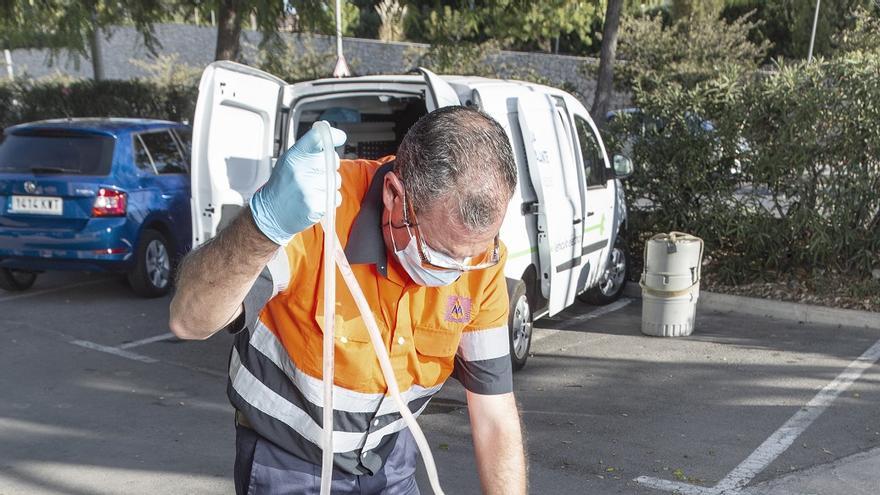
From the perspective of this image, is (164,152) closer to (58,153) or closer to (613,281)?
(58,153)

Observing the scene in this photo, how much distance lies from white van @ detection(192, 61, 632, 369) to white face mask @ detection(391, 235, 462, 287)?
13.1 ft

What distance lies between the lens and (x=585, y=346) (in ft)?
25.7

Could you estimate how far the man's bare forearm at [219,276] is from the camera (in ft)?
6.18

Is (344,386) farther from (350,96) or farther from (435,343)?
(350,96)

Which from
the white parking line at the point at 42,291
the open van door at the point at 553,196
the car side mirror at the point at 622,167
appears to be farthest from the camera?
the white parking line at the point at 42,291

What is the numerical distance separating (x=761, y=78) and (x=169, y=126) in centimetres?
606

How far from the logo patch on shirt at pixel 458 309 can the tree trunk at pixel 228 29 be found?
11670 millimetres

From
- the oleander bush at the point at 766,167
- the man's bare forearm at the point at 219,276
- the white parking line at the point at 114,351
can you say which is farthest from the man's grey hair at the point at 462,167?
the oleander bush at the point at 766,167

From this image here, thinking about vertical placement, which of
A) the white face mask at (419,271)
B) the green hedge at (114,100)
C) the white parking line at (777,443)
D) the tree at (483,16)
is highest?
the tree at (483,16)

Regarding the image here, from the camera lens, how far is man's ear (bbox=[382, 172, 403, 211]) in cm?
212

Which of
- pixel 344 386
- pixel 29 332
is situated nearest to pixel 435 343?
pixel 344 386

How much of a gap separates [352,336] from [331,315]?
0.29 m

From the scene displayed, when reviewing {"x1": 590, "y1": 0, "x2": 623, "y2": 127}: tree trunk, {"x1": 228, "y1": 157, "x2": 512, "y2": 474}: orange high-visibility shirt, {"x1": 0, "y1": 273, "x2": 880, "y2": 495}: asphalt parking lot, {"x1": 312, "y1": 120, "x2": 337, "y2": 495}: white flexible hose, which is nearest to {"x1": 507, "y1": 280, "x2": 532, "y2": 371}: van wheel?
{"x1": 0, "y1": 273, "x2": 880, "y2": 495}: asphalt parking lot

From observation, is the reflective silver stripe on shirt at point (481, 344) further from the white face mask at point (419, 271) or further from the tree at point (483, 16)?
the tree at point (483, 16)
